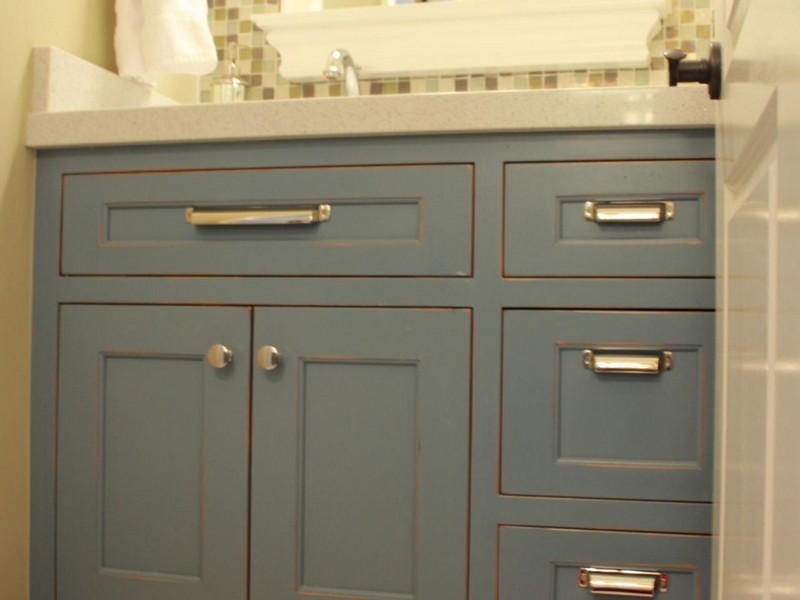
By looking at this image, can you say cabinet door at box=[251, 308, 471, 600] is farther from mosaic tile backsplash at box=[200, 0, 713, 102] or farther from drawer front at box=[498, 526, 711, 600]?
mosaic tile backsplash at box=[200, 0, 713, 102]

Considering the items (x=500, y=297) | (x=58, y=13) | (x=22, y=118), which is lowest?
A: (x=500, y=297)

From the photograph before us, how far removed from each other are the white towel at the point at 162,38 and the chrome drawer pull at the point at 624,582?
107 cm

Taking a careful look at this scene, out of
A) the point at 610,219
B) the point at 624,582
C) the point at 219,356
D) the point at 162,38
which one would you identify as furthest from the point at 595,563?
the point at 162,38

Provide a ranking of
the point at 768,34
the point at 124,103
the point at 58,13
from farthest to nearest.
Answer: the point at 124,103
the point at 58,13
the point at 768,34

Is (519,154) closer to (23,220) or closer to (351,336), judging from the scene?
(351,336)

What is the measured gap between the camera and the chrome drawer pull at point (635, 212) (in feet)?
3.51

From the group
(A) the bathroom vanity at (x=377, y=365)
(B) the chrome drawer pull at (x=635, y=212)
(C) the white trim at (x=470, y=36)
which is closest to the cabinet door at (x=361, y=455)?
(A) the bathroom vanity at (x=377, y=365)

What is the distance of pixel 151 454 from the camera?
1.23 metres

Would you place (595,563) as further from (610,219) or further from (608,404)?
(610,219)

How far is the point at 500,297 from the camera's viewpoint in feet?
3.64

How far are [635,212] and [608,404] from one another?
251 millimetres

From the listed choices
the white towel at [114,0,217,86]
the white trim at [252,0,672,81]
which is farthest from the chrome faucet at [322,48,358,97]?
the white towel at [114,0,217,86]

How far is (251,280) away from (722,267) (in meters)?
0.66

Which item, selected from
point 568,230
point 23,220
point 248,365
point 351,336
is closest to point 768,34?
point 568,230
